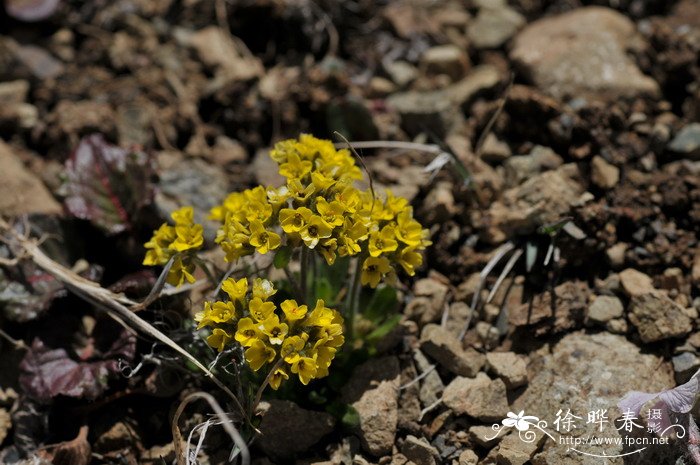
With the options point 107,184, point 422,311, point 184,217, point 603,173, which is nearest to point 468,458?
point 422,311

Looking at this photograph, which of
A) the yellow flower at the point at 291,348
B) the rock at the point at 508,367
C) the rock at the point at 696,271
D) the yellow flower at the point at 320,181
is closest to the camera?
the yellow flower at the point at 291,348

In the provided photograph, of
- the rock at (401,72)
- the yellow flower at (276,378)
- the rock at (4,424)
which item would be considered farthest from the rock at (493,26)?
the rock at (4,424)

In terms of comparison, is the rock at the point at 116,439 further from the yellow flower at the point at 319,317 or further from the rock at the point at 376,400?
the yellow flower at the point at 319,317

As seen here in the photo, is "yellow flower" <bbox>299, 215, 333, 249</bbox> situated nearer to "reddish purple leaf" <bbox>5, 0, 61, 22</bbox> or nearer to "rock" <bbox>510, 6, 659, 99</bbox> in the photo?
"rock" <bbox>510, 6, 659, 99</bbox>

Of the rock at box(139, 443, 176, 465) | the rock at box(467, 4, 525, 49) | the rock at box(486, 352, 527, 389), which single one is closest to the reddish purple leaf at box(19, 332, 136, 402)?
the rock at box(139, 443, 176, 465)

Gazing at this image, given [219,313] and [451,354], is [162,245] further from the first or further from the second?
[451,354]
